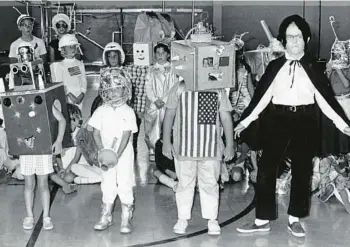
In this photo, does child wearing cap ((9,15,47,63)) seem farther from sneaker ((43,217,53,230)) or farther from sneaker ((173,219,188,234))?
sneaker ((173,219,188,234))

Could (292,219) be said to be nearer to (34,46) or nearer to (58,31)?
(34,46)

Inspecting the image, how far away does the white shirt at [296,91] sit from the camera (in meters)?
4.85

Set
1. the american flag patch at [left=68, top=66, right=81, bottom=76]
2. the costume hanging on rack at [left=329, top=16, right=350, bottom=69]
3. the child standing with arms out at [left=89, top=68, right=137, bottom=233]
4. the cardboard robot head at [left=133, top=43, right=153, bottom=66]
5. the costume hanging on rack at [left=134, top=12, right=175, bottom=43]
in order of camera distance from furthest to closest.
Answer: the costume hanging on rack at [left=134, top=12, right=175, bottom=43], the cardboard robot head at [left=133, top=43, right=153, bottom=66], the american flag patch at [left=68, top=66, right=81, bottom=76], the costume hanging on rack at [left=329, top=16, right=350, bottom=69], the child standing with arms out at [left=89, top=68, right=137, bottom=233]

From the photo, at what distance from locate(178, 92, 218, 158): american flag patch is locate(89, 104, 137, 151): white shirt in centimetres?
46

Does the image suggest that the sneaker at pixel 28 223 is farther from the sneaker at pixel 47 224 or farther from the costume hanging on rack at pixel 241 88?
the costume hanging on rack at pixel 241 88

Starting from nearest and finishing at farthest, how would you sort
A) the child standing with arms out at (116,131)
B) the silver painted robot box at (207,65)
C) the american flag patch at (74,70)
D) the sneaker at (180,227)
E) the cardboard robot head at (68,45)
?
the silver painted robot box at (207,65)
the child standing with arms out at (116,131)
the sneaker at (180,227)
the cardboard robot head at (68,45)
the american flag patch at (74,70)

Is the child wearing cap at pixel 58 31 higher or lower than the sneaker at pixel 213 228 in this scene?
higher

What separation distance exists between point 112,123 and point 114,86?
12.3 inches

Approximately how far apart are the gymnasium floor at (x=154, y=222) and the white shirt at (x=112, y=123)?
0.79m

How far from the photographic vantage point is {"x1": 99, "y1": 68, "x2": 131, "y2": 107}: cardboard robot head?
194 inches

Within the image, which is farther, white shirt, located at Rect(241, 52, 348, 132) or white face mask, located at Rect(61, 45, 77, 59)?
white face mask, located at Rect(61, 45, 77, 59)

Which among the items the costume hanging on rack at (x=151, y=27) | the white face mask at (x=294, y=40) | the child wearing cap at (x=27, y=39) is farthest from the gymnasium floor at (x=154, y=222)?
the costume hanging on rack at (x=151, y=27)

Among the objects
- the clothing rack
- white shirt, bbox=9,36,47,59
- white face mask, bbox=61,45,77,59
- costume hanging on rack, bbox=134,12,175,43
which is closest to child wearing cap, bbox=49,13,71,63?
white shirt, bbox=9,36,47,59

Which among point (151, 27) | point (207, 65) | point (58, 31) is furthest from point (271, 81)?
point (151, 27)
